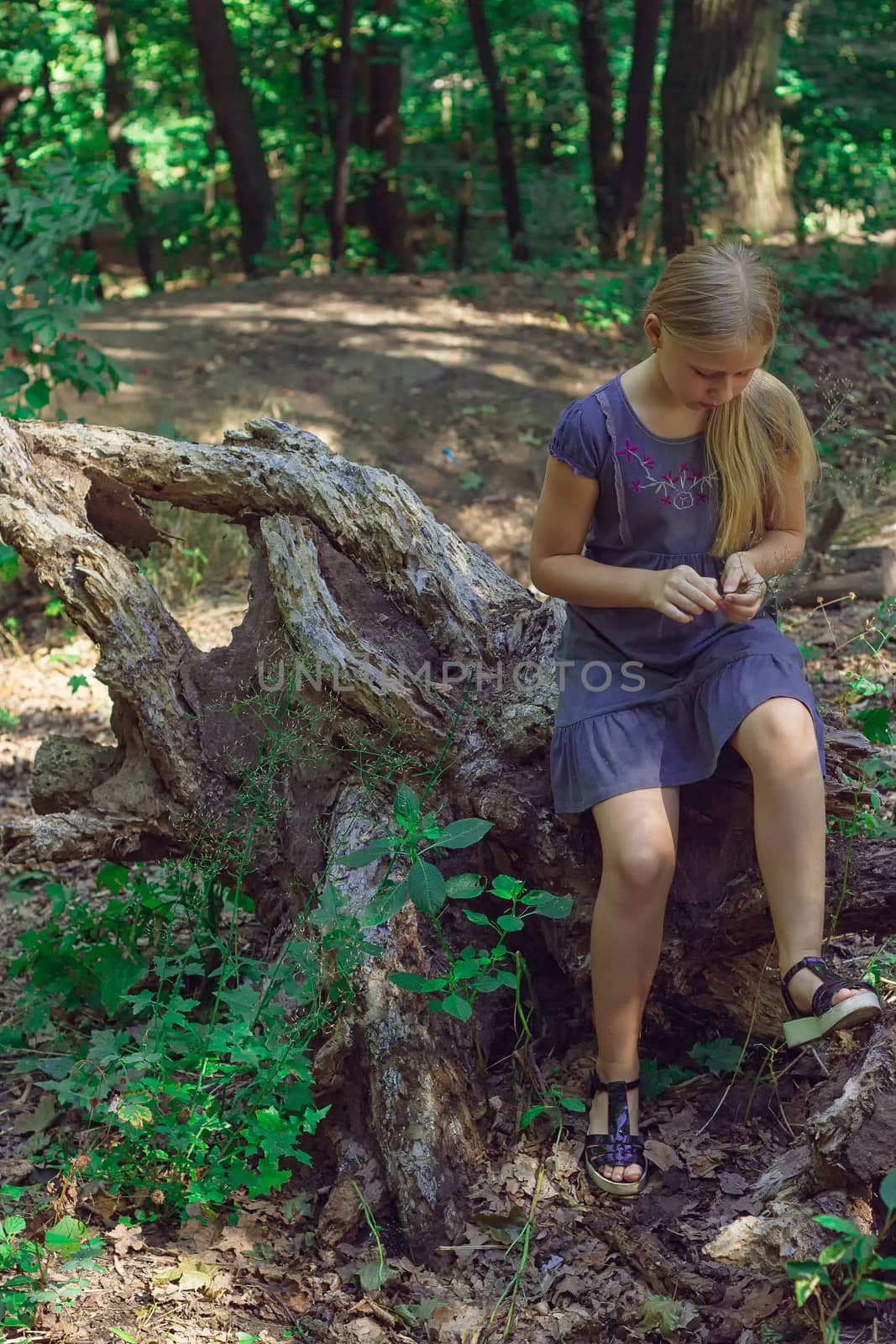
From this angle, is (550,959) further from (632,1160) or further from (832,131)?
(832,131)

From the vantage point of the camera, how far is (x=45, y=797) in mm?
3182

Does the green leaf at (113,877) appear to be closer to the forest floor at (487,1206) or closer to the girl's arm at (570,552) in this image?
the forest floor at (487,1206)

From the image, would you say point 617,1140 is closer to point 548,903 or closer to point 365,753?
point 548,903

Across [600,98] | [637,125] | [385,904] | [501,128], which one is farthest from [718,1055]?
[501,128]

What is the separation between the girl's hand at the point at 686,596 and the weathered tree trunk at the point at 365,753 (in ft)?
1.46

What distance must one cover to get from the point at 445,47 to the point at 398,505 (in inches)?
468

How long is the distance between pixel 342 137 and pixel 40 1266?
1117 cm

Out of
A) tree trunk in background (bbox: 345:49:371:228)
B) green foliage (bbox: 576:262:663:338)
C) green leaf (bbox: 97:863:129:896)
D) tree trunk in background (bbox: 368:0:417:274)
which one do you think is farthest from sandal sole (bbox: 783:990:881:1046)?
tree trunk in background (bbox: 345:49:371:228)

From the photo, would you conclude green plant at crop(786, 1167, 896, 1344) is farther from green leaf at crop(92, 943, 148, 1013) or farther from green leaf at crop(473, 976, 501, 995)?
green leaf at crop(92, 943, 148, 1013)

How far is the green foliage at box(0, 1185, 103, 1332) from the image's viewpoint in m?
2.00

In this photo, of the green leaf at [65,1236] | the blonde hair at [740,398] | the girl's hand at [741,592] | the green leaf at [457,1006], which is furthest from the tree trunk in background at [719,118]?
the green leaf at [65,1236]

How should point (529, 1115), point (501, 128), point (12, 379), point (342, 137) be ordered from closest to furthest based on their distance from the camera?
point (529, 1115), point (12, 379), point (342, 137), point (501, 128)

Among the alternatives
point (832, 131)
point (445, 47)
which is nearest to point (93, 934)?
point (832, 131)

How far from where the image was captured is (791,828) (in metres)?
2.31
